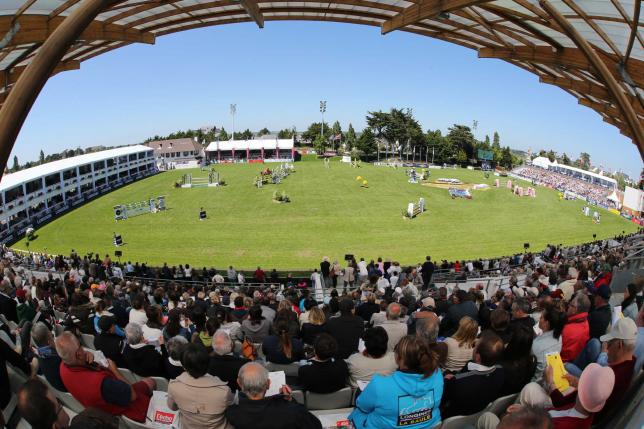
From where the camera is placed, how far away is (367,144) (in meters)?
92.8

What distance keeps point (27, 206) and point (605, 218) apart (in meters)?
54.9

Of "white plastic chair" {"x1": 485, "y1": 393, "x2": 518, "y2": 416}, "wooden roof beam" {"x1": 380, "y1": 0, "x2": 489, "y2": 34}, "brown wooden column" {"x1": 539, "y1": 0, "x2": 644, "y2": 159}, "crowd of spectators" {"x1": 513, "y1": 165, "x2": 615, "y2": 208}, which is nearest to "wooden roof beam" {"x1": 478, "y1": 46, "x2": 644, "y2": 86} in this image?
"brown wooden column" {"x1": 539, "y1": 0, "x2": 644, "y2": 159}

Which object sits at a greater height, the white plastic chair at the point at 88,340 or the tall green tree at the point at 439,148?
the tall green tree at the point at 439,148

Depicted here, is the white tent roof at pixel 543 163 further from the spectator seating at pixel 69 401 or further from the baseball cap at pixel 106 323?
the spectator seating at pixel 69 401

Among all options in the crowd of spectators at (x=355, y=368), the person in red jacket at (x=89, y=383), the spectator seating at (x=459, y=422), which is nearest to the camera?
the crowd of spectators at (x=355, y=368)

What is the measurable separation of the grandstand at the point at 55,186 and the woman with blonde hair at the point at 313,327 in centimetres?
3164

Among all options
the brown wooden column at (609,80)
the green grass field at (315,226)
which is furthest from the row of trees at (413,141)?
the brown wooden column at (609,80)

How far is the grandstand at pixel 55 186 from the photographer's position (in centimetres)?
3438

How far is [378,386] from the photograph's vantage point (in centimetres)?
307

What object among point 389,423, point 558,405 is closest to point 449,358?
point 558,405

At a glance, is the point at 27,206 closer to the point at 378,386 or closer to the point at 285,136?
the point at 378,386

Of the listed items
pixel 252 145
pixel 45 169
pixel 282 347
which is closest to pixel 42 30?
pixel 282 347

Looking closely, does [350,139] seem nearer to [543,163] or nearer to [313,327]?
[543,163]

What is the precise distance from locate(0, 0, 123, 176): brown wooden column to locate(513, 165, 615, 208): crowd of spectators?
178 ft
